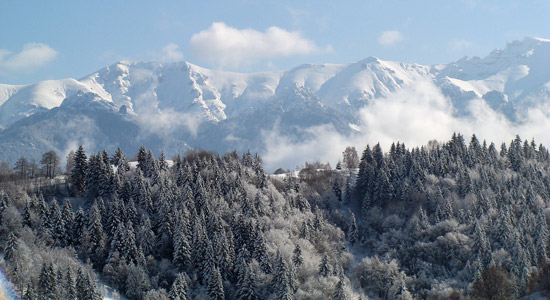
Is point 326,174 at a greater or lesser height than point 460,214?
greater

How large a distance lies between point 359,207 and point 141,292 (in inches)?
3367

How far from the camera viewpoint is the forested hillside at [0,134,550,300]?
104 m

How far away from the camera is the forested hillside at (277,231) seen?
10444 cm

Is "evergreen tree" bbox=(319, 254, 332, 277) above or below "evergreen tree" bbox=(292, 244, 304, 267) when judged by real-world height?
below

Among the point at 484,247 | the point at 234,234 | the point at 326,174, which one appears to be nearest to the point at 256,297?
the point at 234,234

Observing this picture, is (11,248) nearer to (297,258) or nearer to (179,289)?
(179,289)

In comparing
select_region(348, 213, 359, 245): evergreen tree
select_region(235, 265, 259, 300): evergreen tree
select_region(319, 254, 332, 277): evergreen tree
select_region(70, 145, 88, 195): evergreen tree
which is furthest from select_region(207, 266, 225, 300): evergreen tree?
select_region(348, 213, 359, 245): evergreen tree

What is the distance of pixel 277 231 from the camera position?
417 ft

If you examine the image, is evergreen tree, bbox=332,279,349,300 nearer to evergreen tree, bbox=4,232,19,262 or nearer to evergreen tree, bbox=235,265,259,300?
evergreen tree, bbox=235,265,259,300

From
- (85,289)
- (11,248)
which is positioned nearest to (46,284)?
(85,289)

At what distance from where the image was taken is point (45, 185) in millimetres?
137500

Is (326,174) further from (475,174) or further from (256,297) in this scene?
(256,297)

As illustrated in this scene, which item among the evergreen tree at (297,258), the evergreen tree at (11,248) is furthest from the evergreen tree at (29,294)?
the evergreen tree at (297,258)

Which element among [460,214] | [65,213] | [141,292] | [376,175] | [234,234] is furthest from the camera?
[376,175]
